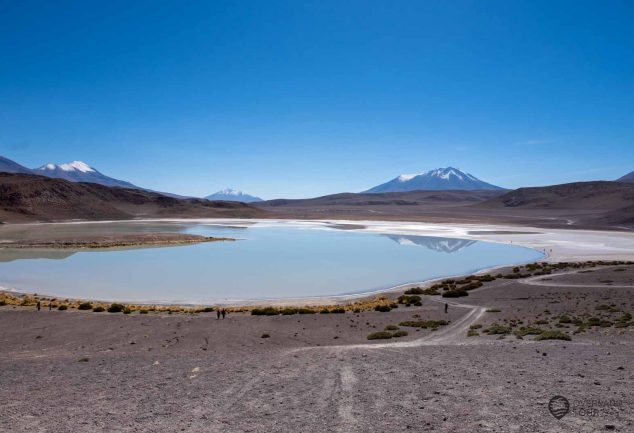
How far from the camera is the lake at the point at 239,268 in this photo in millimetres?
23484

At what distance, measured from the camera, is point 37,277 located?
92.5 ft

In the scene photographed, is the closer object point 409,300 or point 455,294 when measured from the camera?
point 409,300

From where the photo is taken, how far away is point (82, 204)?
107 meters

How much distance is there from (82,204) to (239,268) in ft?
295

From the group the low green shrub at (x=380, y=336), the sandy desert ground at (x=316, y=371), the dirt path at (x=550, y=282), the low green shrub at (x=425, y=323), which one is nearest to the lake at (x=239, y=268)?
the dirt path at (x=550, y=282)

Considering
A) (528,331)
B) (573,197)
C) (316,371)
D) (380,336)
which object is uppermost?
(573,197)

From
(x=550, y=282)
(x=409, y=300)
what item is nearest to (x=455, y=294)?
(x=409, y=300)

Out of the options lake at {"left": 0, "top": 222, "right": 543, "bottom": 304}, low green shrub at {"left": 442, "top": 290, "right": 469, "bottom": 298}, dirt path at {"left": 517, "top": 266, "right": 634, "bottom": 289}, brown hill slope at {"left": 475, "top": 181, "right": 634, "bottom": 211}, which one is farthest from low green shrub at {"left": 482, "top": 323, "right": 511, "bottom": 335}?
brown hill slope at {"left": 475, "top": 181, "right": 634, "bottom": 211}

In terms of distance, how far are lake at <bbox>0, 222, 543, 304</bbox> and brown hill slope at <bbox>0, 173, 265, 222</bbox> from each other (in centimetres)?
5979

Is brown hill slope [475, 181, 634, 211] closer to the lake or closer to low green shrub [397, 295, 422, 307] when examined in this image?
the lake

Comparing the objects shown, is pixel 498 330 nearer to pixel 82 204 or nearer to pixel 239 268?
pixel 239 268

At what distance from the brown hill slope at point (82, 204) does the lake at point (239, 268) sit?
59.8 m

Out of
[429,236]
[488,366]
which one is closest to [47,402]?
[488,366]

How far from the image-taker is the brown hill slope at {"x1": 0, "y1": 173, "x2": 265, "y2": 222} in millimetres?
94812
